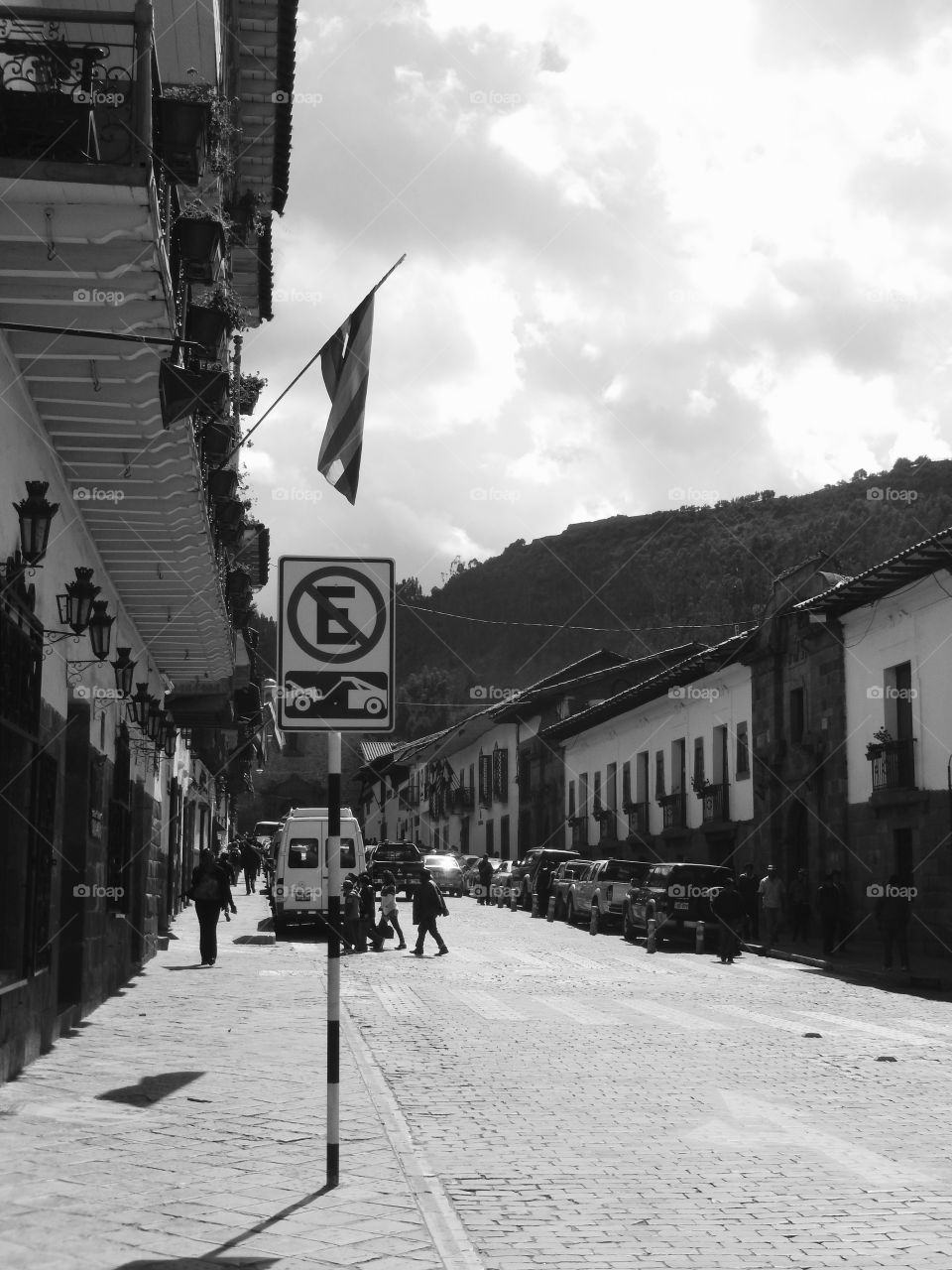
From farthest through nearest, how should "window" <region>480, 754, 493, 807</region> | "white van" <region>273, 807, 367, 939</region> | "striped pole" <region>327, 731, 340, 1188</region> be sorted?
"window" <region>480, 754, 493, 807</region> → "white van" <region>273, 807, 367, 939</region> → "striped pole" <region>327, 731, 340, 1188</region>

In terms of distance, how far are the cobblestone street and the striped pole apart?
0.21 m

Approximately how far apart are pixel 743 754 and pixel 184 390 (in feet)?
97.4

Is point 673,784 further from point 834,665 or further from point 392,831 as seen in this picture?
point 392,831

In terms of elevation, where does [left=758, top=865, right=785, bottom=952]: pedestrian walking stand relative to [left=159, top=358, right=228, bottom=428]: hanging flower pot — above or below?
below

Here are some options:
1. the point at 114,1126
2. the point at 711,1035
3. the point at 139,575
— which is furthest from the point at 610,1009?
the point at 114,1126

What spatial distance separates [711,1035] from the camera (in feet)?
46.8

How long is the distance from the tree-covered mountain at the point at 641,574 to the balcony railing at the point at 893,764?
43.2 m

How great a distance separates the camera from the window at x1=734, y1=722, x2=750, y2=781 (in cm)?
3692

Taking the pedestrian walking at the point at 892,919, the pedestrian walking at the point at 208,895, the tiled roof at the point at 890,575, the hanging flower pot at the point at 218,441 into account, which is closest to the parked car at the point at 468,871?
the tiled roof at the point at 890,575

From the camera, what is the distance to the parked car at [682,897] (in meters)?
28.0

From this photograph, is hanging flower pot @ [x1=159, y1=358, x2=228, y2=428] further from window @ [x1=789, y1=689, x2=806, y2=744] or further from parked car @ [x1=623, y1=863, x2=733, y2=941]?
window @ [x1=789, y1=689, x2=806, y2=744]

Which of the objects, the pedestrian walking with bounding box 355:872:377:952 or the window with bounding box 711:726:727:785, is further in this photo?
the window with bounding box 711:726:727:785

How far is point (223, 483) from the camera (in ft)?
56.5

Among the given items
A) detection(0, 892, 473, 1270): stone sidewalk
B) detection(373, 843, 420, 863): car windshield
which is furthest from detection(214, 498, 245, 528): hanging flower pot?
detection(373, 843, 420, 863): car windshield
